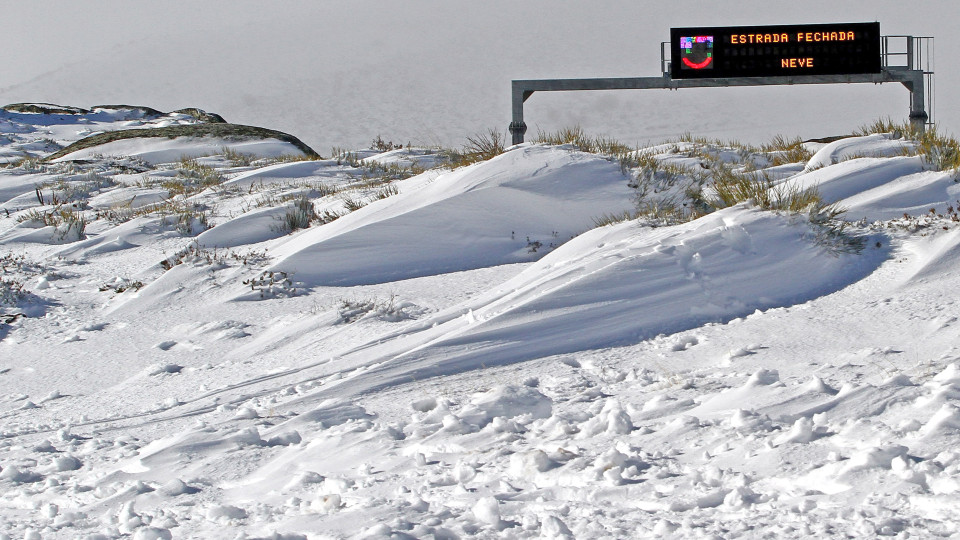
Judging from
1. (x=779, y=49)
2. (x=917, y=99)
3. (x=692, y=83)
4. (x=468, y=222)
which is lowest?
(x=468, y=222)

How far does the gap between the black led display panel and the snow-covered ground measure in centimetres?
589

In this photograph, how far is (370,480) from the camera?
2986 millimetres

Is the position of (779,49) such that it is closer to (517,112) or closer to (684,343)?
(517,112)

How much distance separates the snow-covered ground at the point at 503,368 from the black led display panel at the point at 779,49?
5887mm

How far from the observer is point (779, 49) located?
564 inches

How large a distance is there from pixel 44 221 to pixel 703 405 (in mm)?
9163

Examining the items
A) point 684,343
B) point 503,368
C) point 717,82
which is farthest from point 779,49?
point 503,368

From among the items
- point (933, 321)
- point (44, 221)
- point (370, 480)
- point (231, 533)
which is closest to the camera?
point (231, 533)

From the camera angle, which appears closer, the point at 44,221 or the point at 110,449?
the point at 110,449

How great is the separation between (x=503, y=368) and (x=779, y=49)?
1181cm

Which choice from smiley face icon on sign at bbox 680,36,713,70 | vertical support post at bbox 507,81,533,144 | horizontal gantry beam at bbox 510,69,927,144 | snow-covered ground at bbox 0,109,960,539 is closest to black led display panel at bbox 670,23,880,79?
smiley face icon on sign at bbox 680,36,713,70

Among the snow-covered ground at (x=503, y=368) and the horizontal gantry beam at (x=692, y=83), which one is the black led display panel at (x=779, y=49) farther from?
the snow-covered ground at (x=503, y=368)

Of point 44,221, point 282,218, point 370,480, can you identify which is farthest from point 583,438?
point 44,221

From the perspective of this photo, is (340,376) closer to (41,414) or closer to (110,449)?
(110,449)
